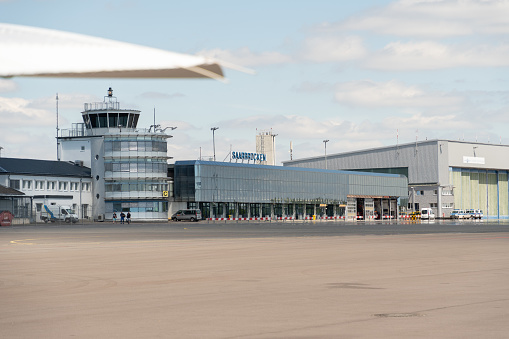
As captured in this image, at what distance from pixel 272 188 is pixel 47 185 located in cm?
4006

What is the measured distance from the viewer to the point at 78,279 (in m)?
17.4

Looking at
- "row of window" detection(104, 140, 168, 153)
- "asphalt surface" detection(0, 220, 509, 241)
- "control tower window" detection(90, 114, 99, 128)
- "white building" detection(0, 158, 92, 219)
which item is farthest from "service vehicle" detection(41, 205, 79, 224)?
"asphalt surface" detection(0, 220, 509, 241)

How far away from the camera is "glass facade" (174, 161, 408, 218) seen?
377 ft

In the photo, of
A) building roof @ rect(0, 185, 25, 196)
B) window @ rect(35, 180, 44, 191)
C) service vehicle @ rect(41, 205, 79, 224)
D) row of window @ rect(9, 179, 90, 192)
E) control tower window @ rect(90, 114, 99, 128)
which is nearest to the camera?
building roof @ rect(0, 185, 25, 196)

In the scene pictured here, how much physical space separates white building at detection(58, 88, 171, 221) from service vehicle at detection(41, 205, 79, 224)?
848 cm

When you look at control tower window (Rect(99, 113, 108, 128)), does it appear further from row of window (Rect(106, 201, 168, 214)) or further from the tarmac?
the tarmac

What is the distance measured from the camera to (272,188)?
129000 mm

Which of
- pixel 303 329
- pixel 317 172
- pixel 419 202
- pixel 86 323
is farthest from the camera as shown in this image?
pixel 419 202

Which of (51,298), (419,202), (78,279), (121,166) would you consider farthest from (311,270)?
(419,202)

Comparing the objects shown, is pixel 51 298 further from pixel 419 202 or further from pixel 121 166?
pixel 419 202

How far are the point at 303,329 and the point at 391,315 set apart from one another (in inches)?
75.9

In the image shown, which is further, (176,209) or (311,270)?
(176,209)

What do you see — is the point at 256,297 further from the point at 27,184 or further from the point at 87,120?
the point at 87,120

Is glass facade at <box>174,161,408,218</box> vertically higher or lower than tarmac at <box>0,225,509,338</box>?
higher
